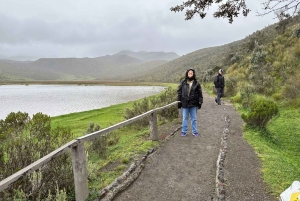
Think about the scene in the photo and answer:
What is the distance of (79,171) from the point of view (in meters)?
3.35

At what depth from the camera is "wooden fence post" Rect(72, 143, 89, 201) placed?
130 inches

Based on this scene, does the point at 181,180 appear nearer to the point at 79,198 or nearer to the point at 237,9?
the point at 79,198

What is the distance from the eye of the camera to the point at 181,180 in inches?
168

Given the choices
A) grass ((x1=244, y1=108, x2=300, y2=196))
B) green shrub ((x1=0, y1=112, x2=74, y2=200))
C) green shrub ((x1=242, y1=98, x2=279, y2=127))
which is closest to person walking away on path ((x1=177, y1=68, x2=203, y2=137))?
grass ((x1=244, y1=108, x2=300, y2=196))

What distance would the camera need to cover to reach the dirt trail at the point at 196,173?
374cm

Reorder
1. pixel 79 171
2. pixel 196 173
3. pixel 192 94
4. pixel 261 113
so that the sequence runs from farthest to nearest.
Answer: pixel 261 113
pixel 192 94
pixel 196 173
pixel 79 171

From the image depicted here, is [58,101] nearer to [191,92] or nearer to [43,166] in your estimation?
[191,92]

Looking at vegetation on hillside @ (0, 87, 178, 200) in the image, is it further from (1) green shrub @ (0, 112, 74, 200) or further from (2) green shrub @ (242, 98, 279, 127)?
(2) green shrub @ (242, 98, 279, 127)

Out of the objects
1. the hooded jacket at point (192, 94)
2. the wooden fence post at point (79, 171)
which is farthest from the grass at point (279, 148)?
the wooden fence post at point (79, 171)

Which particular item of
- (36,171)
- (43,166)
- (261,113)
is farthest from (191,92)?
(36,171)

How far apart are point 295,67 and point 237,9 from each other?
1170 cm

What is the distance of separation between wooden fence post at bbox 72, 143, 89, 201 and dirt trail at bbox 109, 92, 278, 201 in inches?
21.7

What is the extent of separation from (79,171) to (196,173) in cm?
221

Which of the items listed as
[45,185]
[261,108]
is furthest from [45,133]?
[261,108]
